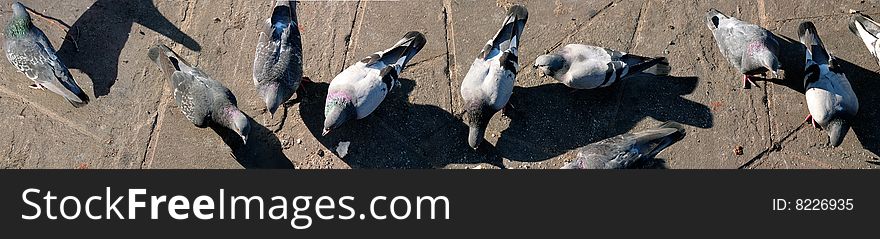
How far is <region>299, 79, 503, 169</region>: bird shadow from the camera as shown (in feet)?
30.0

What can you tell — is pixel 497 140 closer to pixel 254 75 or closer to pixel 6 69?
pixel 254 75

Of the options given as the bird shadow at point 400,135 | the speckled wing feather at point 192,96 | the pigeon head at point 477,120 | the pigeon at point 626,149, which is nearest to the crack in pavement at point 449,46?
the bird shadow at point 400,135

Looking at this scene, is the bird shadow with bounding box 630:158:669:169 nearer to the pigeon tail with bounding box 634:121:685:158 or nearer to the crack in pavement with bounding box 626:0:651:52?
the pigeon tail with bounding box 634:121:685:158

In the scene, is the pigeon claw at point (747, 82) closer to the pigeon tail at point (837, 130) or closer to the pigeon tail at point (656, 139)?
the pigeon tail at point (837, 130)

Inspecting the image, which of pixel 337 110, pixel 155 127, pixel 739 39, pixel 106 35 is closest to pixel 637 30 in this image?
pixel 739 39

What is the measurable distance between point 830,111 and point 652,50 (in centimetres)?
210

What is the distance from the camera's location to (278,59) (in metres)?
8.73

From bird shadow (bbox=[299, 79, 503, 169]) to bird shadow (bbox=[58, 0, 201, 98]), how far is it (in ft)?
6.79

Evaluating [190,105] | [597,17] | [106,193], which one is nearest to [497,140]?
[597,17]

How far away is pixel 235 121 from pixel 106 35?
2521mm

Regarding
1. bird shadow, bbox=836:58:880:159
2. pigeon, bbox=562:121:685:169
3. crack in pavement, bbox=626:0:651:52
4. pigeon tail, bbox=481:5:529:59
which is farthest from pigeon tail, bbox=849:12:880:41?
pigeon tail, bbox=481:5:529:59

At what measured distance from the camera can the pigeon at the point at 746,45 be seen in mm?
8688

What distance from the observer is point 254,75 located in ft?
29.1

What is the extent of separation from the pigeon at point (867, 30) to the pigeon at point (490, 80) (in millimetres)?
4114
